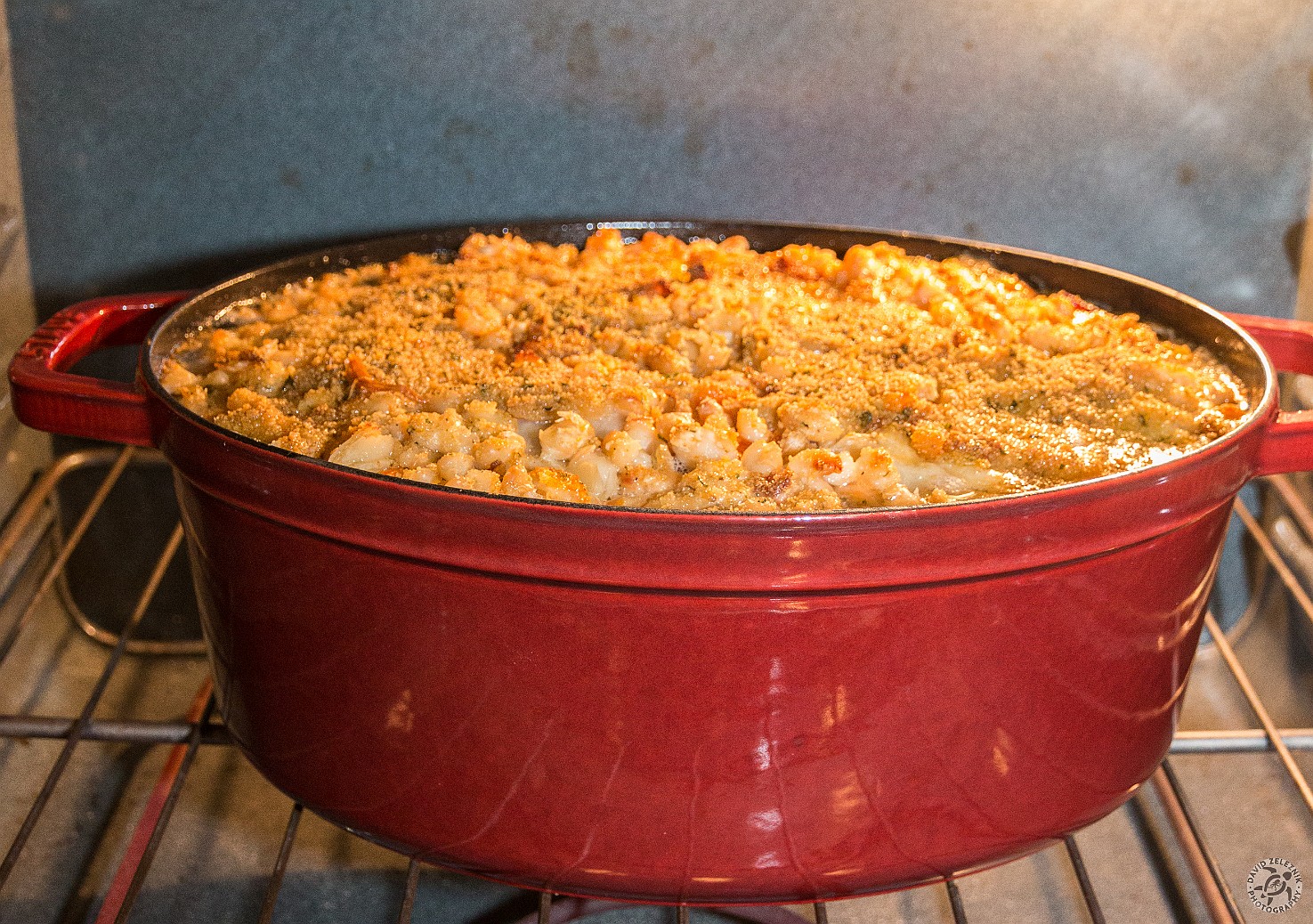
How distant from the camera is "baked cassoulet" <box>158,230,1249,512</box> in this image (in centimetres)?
68

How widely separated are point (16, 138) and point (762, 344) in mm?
871

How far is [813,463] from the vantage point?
26.2 inches

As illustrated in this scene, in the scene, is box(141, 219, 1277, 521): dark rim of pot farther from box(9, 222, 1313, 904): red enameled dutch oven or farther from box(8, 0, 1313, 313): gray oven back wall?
box(8, 0, 1313, 313): gray oven back wall

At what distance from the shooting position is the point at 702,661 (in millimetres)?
564

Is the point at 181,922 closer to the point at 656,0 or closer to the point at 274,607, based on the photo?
the point at 274,607

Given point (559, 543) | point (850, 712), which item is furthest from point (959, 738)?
point (559, 543)

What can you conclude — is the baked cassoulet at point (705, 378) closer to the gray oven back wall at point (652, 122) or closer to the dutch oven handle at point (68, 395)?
the dutch oven handle at point (68, 395)

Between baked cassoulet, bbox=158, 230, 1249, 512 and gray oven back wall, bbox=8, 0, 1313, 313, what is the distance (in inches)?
10.4

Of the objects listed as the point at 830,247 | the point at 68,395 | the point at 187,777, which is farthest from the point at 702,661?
the point at 187,777

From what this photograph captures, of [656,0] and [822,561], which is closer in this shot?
[822,561]

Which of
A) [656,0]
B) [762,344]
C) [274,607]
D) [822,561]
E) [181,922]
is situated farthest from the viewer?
[656,0]

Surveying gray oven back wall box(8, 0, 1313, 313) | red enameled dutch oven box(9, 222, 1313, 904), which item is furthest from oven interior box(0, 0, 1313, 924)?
red enameled dutch oven box(9, 222, 1313, 904)

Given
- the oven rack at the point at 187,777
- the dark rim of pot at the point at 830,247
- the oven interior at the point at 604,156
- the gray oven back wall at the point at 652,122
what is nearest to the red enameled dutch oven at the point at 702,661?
the dark rim of pot at the point at 830,247

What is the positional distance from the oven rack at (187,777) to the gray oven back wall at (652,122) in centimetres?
27
